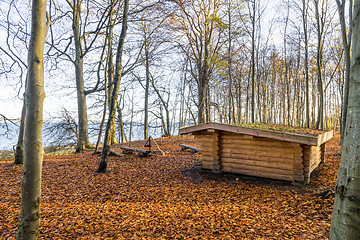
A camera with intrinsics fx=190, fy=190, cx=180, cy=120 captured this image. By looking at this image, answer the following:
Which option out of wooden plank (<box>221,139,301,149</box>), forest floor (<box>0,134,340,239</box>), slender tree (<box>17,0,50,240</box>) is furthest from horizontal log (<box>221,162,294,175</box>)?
slender tree (<box>17,0,50,240</box>)

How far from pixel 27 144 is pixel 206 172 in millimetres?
6669

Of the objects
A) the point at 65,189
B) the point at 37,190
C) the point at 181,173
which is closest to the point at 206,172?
the point at 181,173

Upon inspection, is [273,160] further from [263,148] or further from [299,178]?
[299,178]

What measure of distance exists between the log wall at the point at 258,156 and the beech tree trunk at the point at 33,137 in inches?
245

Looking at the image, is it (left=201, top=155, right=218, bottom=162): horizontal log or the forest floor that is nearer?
the forest floor

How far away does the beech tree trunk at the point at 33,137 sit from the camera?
2367mm

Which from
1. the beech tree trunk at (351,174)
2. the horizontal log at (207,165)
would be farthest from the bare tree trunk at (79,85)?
the beech tree trunk at (351,174)

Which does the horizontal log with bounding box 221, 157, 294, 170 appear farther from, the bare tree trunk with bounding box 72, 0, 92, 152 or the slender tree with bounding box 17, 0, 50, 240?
the bare tree trunk with bounding box 72, 0, 92, 152

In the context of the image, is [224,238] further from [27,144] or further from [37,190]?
[27,144]

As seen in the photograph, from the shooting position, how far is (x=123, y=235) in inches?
140

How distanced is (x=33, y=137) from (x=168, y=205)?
3.59 meters

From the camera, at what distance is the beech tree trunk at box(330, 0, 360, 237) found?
5.09ft

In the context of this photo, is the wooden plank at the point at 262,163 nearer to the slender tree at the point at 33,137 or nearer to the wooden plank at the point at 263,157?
the wooden plank at the point at 263,157

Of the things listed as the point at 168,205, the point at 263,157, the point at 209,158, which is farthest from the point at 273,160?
the point at 168,205
